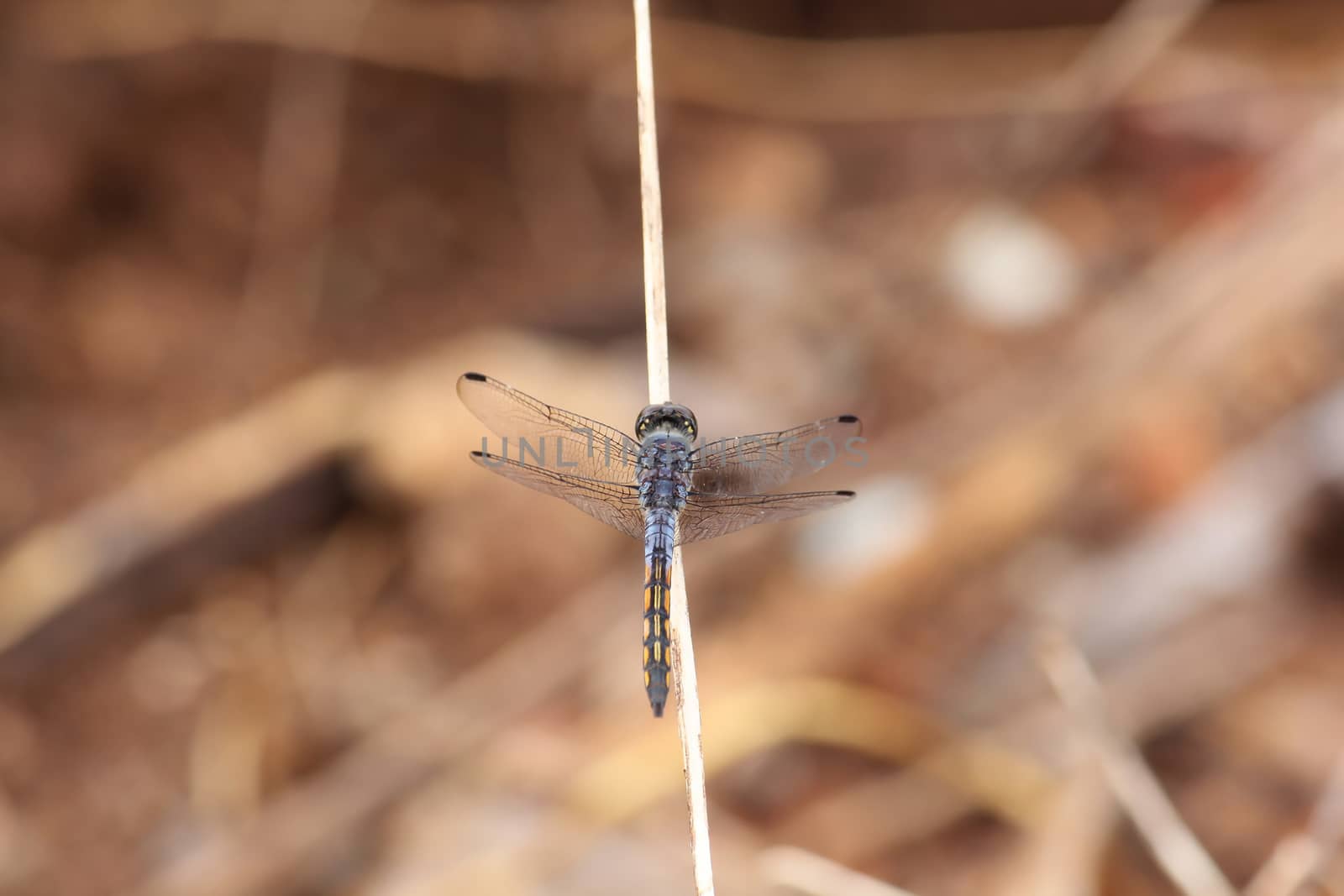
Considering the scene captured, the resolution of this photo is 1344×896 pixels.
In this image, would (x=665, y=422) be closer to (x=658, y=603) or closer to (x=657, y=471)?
(x=657, y=471)

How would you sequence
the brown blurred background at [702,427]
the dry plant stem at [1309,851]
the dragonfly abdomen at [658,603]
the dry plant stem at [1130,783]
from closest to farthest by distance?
the dry plant stem at [1309,851], the dragonfly abdomen at [658,603], the dry plant stem at [1130,783], the brown blurred background at [702,427]

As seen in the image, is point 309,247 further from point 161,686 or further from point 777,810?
point 777,810

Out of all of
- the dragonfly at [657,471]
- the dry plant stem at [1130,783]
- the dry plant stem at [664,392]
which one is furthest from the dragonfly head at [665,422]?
the dry plant stem at [1130,783]

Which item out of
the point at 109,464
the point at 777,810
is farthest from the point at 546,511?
the point at 109,464

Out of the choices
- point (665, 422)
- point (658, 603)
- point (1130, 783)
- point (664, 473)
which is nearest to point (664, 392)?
point (665, 422)

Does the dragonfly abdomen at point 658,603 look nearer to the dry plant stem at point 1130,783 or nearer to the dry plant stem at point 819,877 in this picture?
the dry plant stem at point 819,877

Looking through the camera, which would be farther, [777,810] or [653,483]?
[777,810]

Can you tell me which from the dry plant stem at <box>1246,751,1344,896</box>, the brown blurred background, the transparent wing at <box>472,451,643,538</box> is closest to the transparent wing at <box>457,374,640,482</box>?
the transparent wing at <box>472,451,643,538</box>
